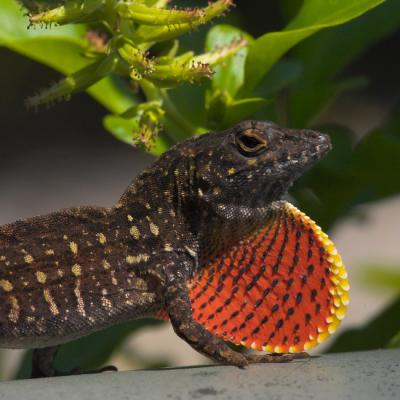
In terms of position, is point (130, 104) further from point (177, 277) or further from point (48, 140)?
→ point (48, 140)

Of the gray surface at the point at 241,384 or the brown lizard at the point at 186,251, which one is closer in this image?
the gray surface at the point at 241,384

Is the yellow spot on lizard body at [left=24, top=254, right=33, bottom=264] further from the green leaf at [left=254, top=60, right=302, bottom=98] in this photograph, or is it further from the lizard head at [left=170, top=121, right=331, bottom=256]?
the green leaf at [left=254, top=60, right=302, bottom=98]

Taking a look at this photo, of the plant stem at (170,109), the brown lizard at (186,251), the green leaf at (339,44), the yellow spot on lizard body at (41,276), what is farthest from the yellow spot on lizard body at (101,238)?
the green leaf at (339,44)

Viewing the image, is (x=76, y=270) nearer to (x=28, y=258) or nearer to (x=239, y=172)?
(x=28, y=258)

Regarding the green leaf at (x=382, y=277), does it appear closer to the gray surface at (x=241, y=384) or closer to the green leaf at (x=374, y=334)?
the green leaf at (x=374, y=334)

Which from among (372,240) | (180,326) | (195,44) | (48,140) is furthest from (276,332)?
(48,140)

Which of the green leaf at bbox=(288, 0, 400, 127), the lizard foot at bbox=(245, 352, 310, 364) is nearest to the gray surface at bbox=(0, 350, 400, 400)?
the lizard foot at bbox=(245, 352, 310, 364)
